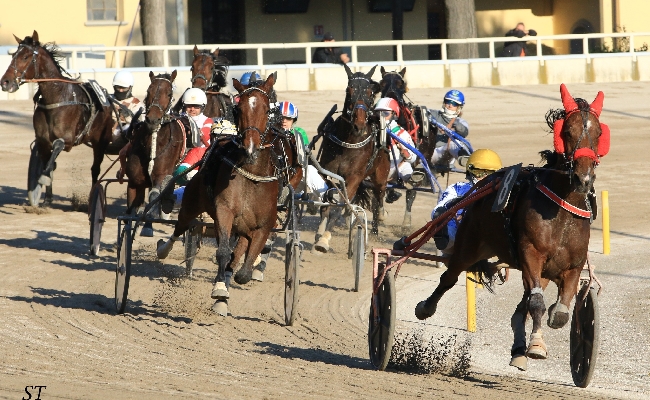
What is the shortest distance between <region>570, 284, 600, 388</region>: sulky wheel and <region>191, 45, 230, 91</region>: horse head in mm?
8624

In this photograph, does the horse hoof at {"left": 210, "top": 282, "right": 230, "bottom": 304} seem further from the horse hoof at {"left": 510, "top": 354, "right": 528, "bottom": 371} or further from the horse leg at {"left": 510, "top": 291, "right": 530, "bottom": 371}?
the horse hoof at {"left": 510, "top": 354, "right": 528, "bottom": 371}

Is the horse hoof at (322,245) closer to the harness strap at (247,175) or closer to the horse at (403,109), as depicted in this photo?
the horse at (403,109)

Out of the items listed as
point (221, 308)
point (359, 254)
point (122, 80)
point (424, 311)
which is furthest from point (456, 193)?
point (122, 80)

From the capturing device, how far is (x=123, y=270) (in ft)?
31.0

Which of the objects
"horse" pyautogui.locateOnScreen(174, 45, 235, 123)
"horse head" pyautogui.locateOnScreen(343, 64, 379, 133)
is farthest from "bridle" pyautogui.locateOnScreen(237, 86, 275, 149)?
"horse" pyautogui.locateOnScreen(174, 45, 235, 123)

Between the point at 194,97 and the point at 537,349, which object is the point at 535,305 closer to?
the point at 537,349

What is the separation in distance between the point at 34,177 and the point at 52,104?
1.37 meters

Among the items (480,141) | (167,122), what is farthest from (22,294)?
(480,141)

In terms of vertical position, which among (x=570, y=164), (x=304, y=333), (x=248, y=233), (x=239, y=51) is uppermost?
(x=239, y=51)

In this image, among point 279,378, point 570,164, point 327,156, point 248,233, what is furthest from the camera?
point 327,156

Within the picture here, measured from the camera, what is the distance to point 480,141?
2086 centimetres

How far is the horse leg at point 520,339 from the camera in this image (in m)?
6.37

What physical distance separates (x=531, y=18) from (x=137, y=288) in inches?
952

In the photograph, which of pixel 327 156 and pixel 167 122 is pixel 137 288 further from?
pixel 327 156
